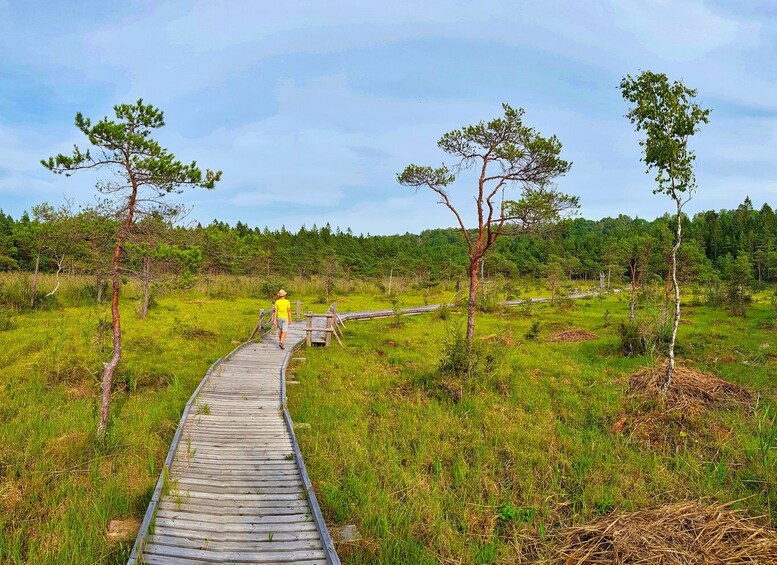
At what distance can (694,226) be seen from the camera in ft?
273

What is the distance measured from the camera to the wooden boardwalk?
15.6 ft

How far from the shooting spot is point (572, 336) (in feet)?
62.8

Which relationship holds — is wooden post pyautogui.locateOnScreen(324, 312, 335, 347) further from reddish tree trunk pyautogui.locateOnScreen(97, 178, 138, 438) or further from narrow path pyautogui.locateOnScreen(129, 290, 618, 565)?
reddish tree trunk pyautogui.locateOnScreen(97, 178, 138, 438)

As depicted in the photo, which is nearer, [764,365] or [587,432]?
[587,432]

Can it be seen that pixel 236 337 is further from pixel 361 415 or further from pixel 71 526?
pixel 71 526

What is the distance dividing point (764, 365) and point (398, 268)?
45879 millimetres

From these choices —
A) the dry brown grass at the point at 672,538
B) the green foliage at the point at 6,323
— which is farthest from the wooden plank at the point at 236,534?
the green foliage at the point at 6,323

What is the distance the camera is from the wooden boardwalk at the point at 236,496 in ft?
15.6

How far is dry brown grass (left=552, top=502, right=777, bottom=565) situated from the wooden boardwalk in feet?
9.76

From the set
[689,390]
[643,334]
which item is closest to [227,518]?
[689,390]

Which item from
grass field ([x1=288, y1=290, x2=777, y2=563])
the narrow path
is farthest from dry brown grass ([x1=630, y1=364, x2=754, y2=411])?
the narrow path

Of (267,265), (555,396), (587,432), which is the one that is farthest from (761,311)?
(267,265)

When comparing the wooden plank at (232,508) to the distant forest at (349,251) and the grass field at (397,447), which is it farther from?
the distant forest at (349,251)

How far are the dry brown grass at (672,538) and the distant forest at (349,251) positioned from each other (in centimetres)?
663
